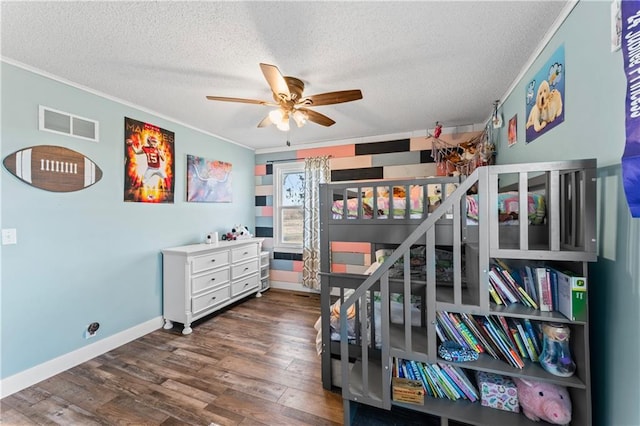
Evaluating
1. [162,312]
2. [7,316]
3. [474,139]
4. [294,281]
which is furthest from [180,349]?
[474,139]

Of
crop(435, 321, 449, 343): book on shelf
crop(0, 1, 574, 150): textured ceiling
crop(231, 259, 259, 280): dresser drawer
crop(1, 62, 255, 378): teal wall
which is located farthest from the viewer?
crop(231, 259, 259, 280): dresser drawer

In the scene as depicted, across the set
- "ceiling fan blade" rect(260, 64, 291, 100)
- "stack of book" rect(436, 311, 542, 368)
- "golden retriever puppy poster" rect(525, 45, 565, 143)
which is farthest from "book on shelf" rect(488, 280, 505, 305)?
"ceiling fan blade" rect(260, 64, 291, 100)

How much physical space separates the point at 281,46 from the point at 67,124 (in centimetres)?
200

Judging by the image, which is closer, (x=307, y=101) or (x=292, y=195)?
(x=307, y=101)

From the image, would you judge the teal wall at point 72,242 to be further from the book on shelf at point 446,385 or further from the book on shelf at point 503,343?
the book on shelf at point 503,343

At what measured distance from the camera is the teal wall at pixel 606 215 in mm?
1002

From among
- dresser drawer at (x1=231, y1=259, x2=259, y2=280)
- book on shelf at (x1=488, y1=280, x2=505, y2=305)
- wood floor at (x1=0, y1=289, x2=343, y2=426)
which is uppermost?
book on shelf at (x1=488, y1=280, x2=505, y2=305)

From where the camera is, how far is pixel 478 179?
3.99ft

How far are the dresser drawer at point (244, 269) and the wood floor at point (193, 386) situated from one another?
0.80 m

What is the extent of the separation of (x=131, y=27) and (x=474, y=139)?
3493 mm

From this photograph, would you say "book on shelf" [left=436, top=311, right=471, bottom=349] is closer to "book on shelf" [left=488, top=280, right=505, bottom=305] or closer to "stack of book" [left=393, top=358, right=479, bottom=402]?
"stack of book" [left=393, top=358, right=479, bottom=402]

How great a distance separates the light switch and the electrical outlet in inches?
36.8

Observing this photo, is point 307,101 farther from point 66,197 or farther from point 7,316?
point 7,316

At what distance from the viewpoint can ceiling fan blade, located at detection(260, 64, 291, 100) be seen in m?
1.54
